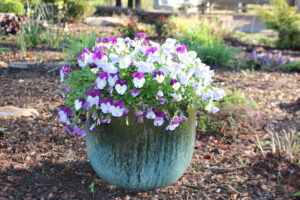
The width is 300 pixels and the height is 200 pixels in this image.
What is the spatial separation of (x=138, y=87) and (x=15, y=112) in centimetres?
204

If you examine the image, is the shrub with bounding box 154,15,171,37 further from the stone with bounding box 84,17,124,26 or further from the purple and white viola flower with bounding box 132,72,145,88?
the purple and white viola flower with bounding box 132,72,145,88

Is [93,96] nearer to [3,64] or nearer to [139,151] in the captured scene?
[139,151]

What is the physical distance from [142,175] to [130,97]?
52 centimetres

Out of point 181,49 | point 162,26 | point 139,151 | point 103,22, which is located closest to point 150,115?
point 139,151

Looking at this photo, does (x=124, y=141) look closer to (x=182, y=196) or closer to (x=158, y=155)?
(x=158, y=155)

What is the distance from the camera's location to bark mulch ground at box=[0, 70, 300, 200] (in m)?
2.77

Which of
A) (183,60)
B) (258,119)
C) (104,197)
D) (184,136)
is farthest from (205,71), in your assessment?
(258,119)

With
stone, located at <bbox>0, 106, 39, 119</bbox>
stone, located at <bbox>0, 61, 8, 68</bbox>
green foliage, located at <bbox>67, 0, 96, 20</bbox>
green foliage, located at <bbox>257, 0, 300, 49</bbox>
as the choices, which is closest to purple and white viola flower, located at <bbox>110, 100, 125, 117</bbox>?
stone, located at <bbox>0, 106, 39, 119</bbox>

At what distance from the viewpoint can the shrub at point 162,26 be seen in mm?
9828

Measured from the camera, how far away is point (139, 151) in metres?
2.55

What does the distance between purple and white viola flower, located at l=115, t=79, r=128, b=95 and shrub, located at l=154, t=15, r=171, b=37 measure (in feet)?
25.1

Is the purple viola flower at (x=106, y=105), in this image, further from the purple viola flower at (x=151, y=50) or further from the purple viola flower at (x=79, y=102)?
the purple viola flower at (x=151, y=50)

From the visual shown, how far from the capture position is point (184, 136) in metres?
2.63

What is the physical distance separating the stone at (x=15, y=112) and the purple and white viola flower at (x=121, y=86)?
1.91 meters
